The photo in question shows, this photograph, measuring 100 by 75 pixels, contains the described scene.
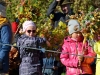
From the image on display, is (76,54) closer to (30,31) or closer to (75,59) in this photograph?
(75,59)

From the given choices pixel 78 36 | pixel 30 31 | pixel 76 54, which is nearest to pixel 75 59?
pixel 76 54

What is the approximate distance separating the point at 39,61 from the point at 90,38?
2.99 feet

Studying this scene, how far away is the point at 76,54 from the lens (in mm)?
6559

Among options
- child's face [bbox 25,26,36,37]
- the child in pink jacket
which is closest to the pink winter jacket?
the child in pink jacket

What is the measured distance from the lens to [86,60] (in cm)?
670

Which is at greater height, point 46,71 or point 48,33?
point 48,33

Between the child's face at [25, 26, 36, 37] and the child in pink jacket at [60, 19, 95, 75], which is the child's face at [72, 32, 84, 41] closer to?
the child in pink jacket at [60, 19, 95, 75]

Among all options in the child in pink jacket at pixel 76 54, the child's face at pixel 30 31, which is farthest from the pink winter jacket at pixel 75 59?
the child's face at pixel 30 31

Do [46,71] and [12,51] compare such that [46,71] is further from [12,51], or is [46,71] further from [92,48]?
[92,48]

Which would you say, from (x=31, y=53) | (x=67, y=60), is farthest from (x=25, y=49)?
(x=67, y=60)

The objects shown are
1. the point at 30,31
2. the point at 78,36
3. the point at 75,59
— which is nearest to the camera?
the point at 75,59

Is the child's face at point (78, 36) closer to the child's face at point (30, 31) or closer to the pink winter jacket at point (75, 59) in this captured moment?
the pink winter jacket at point (75, 59)

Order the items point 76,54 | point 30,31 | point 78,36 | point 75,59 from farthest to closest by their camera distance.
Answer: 1. point 30,31
2. point 78,36
3. point 75,59
4. point 76,54

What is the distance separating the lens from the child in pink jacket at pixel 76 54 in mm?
6664
